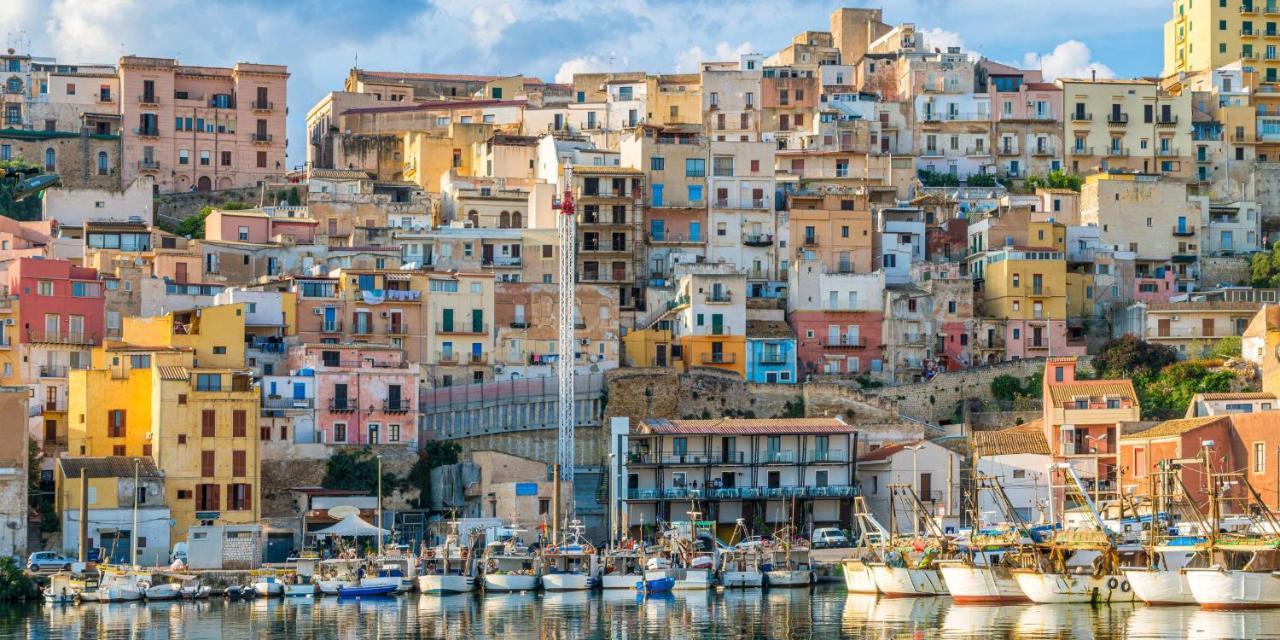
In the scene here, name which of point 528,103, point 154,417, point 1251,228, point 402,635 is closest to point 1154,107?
point 1251,228

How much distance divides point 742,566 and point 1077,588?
12300 millimetres

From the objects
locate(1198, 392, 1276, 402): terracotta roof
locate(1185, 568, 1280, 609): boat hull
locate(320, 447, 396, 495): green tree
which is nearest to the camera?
locate(1185, 568, 1280, 609): boat hull

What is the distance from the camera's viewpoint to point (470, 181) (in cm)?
9656

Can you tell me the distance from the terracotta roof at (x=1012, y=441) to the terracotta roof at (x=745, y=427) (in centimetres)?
485

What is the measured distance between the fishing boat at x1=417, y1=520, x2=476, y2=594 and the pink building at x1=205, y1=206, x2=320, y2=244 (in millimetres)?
24080

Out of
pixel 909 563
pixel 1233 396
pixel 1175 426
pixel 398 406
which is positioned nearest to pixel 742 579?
pixel 909 563

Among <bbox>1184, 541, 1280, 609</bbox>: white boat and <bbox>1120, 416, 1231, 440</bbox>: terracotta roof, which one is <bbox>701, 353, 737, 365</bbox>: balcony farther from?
<bbox>1184, 541, 1280, 609</bbox>: white boat

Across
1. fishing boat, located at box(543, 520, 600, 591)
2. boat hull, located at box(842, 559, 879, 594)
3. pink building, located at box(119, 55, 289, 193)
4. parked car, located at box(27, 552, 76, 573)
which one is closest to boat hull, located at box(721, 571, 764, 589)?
boat hull, located at box(842, 559, 879, 594)

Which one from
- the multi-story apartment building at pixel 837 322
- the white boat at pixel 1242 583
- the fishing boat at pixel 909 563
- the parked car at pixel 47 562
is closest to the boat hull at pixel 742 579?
the fishing boat at pixel 909 563

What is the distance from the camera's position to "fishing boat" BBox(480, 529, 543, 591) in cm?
7088

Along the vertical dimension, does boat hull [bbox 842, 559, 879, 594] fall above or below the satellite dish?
below

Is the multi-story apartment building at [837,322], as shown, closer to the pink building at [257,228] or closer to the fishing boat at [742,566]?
the fishing boat at [742,566]

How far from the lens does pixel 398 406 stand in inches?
3078

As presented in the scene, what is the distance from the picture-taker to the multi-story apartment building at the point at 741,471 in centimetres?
7869
